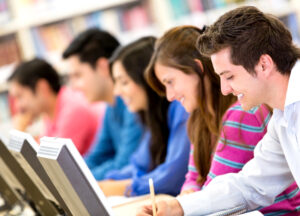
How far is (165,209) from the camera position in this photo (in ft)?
5.43

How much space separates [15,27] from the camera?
474 cm

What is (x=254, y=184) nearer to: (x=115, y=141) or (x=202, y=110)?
(x=202, y=110)

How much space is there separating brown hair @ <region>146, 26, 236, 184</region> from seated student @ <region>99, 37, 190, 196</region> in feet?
0.96

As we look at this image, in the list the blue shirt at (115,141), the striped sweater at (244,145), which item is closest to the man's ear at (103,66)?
the blue shirt at (115,141)

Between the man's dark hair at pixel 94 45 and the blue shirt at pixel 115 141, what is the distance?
0.96 ft

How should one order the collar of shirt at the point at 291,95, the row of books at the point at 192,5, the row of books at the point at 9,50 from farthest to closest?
the row of books at the point at 9,50 < the row of books at the point at 192,5 < the collar of shirt at the point at 291,95

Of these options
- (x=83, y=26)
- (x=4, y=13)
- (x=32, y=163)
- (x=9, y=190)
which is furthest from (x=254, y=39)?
(x=4, y=13)

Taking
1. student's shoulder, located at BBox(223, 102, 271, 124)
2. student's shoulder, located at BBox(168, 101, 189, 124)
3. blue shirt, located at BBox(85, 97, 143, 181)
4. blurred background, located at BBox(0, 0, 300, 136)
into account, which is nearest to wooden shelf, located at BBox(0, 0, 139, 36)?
blurred background, located at BBox(0, 0, 300, 136)

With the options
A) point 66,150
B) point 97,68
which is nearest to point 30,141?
point 66,150

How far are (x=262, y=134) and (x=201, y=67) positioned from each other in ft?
1.16

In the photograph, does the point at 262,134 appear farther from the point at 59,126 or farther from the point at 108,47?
the point at 59,126

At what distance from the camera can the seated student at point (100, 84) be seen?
3258 mm

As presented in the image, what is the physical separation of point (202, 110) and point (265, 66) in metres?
0.58

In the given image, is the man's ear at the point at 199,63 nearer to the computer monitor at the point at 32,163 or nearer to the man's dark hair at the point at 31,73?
the computer monitor at the point at 32,163
